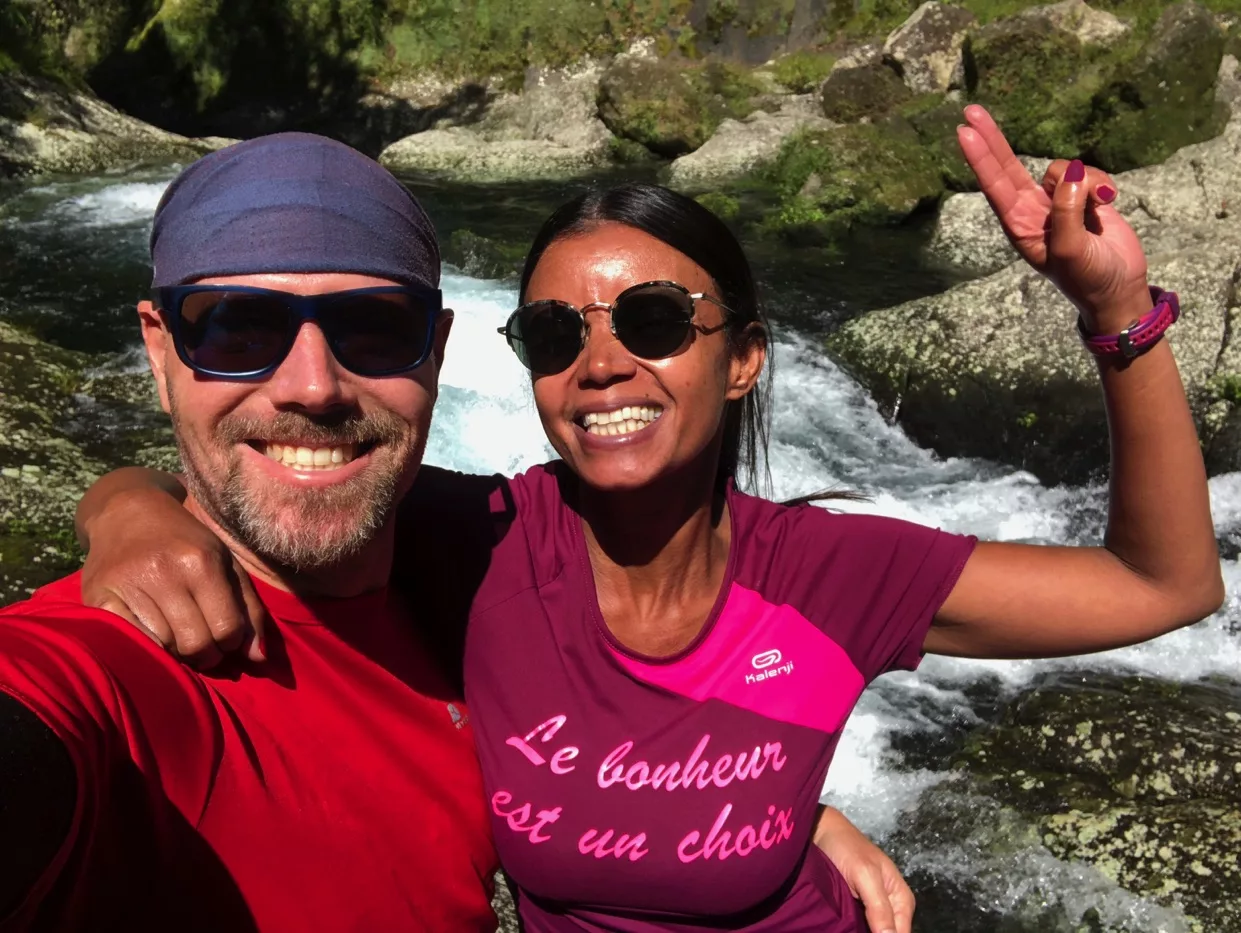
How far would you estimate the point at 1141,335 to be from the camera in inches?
77.5

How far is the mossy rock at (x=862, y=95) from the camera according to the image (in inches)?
741

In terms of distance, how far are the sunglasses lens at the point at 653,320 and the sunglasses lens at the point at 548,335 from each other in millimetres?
110

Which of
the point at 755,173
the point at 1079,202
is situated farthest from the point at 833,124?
the point at 1079,202

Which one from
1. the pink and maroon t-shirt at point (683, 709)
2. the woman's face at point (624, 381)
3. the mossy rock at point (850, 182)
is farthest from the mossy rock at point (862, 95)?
the pink and maroon t-shirt at point (683, 709)

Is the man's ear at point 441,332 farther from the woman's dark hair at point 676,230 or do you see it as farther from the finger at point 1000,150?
the finger at point 1000,150

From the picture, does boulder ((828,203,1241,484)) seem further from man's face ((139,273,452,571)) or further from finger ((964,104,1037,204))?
man's face ((139,273,452,571))

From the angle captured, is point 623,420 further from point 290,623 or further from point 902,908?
point 902,908

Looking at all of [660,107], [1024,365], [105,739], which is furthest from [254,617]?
[660,107]

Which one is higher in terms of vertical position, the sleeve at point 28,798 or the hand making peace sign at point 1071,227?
the hand making peace sign at point 1071,227

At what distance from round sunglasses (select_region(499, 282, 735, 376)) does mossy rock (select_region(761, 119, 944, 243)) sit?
11.6m

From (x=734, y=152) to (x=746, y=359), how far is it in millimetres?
15581

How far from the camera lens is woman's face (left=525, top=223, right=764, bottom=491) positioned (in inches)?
86.7

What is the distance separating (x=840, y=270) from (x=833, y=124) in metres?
7.36

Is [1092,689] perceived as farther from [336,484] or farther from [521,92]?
[521,92]
